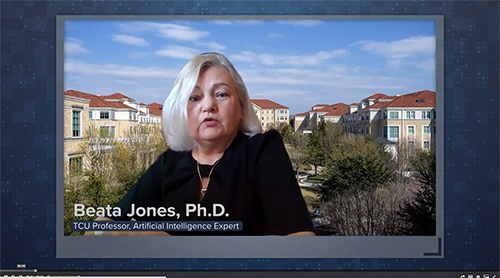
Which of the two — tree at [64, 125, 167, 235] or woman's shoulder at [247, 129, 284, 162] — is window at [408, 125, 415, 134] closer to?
woman's shoulder at [247, 129, 284, 162]

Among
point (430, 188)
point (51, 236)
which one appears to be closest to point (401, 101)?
point (430, 188)

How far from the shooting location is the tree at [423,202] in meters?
4.19

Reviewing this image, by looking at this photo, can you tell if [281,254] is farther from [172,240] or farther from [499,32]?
[499,32]

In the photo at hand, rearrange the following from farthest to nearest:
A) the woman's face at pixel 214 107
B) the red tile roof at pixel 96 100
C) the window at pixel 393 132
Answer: the window at pixel 393 132 → the red tile roof at pixel 96 100 → the woman's face at pixel 214 107

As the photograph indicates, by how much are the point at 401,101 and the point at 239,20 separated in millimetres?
1658

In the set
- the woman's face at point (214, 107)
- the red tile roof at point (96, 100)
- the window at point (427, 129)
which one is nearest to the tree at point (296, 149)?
the woman's face at point (214, 107)

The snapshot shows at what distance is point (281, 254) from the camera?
163 inches

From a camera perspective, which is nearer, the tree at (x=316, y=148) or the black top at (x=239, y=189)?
A: the black top at (x=239, y=189)

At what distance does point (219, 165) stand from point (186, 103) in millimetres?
627

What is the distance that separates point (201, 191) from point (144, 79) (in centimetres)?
114

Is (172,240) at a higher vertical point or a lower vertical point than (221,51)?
lower

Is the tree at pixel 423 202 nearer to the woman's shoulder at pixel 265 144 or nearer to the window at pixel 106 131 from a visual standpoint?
the woman's shoulder at pixel 265 144

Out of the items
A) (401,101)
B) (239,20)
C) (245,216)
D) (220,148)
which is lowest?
(245,216)

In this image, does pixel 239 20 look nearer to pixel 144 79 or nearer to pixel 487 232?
pixel 144 79
